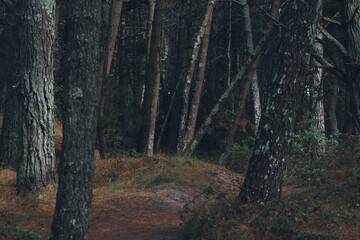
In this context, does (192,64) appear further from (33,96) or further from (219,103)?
(33,96)

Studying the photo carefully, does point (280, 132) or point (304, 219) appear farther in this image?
point (280, 132)

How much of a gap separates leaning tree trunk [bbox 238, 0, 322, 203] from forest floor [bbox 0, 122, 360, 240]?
0.36 meters

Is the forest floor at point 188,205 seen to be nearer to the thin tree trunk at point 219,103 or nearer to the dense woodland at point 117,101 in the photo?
the dense woodland at point 117,101

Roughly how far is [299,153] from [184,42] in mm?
7958

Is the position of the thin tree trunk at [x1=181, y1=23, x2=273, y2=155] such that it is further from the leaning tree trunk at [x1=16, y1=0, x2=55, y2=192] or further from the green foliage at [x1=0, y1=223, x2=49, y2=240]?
the green foliage at [x1=0, y1=223, x2=49, y2=240]

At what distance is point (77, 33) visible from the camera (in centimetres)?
598

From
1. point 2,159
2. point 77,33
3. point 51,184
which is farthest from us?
point 2,159

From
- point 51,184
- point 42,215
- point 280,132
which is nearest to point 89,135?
point 280,132

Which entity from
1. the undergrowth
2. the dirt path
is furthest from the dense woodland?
the dirt path

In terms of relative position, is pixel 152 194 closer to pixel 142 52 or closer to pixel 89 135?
pixel 89 135

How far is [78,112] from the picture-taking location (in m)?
6.01

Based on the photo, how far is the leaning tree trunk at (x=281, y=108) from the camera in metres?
7.09

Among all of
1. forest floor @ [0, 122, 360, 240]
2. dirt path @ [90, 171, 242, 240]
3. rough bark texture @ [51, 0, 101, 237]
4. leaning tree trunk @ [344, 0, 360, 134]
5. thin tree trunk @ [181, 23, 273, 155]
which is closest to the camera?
rough bark texture @ [51, 0, 101, 237]

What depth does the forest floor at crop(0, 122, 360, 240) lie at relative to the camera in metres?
6.50
